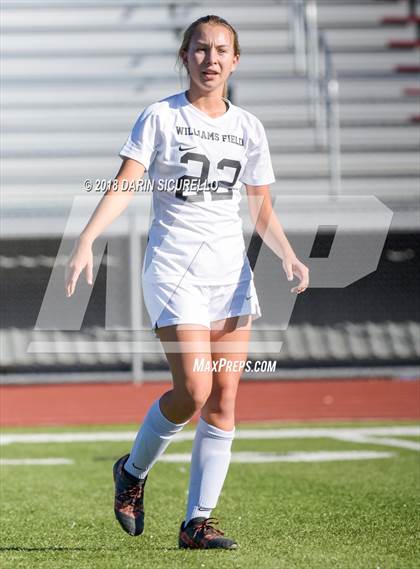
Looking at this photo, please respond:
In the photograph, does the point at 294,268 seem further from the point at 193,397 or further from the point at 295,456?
the point at 295,456

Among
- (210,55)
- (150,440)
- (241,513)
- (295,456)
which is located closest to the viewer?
(210,55)

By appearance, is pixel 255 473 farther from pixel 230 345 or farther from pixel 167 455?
pixel 230 345

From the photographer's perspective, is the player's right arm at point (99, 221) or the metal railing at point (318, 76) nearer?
the player's right arm at point (99, 221)

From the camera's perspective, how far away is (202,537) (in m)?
3.76

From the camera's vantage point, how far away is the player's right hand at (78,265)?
11.3 ft

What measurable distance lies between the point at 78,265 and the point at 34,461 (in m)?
3.52

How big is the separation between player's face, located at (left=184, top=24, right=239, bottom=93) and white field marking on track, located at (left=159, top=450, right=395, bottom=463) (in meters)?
3.32

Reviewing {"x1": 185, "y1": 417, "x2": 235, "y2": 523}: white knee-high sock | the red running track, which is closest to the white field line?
the red running track

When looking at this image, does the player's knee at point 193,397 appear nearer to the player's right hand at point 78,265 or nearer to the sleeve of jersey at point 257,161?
the player's right hand at point 78,265

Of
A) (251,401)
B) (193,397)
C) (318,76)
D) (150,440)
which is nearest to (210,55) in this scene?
(193,397)

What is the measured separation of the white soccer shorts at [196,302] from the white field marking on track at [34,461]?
3082 millimetres

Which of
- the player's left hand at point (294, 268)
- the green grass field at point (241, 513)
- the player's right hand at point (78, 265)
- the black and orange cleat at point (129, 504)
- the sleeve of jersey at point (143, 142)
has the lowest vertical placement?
the green grass field at point (241, 513)

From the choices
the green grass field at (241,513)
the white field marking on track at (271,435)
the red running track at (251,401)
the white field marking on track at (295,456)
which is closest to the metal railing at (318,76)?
the red running track at (251,401)

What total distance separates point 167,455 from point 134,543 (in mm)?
3005
